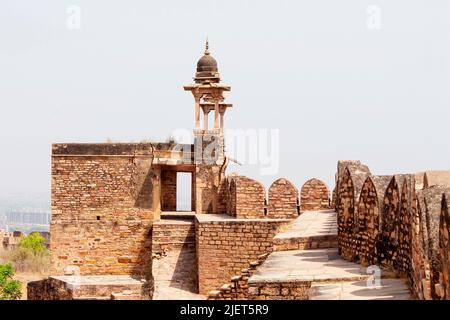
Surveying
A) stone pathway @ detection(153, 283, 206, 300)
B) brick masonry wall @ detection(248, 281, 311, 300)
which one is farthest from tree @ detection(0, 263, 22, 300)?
brick masonry wall @ detection(248, 281, 311, 300)

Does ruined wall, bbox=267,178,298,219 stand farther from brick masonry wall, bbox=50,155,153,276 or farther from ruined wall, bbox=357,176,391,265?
ruined wall, bbox=357,176,391,265

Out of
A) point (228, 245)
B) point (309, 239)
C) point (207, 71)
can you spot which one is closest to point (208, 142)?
point (207, 71)

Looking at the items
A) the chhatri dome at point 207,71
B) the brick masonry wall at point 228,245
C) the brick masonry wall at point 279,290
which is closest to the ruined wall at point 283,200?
the brick masonry wall at point 228,245

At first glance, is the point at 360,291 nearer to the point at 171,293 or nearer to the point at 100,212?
the point at 171,293

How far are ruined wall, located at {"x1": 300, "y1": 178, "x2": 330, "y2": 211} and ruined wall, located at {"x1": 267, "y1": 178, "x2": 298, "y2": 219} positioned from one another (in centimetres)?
19

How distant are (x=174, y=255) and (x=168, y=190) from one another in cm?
501

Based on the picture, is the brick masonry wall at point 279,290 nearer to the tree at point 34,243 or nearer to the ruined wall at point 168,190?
the ruined wall at point 168,190

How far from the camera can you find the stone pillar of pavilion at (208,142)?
2178 centimetres

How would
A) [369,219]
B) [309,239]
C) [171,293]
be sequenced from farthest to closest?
[171,293]
[309,239]
[369,219]

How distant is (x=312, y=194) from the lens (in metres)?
19.8

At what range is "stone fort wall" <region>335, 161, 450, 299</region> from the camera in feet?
21.8

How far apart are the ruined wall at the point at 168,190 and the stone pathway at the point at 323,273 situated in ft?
36.1

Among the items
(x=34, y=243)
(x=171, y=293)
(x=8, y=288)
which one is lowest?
(x=8, y=288)
